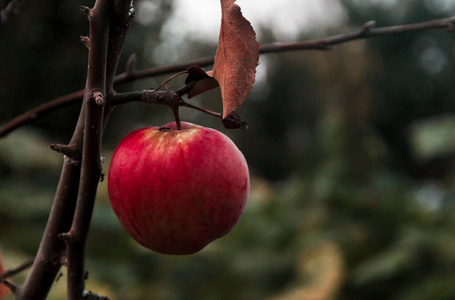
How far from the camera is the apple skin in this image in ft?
1.21

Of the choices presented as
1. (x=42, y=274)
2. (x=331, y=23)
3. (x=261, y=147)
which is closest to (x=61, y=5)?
(x=42, y=274)

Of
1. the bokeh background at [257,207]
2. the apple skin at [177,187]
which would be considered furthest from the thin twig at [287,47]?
the bokeh background at [257,207]

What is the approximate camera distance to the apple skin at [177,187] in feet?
1.21

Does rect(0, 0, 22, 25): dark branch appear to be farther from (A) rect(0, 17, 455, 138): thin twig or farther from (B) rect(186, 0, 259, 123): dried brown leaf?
(B) rect(186, 0, 259, 123): dried brown leaf

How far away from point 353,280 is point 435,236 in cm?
51

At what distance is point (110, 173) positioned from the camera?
40 cm

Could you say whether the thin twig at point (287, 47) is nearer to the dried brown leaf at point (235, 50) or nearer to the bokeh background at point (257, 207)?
the dried brown leaf at point (235, 50)

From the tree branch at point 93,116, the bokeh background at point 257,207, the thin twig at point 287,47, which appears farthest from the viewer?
the bokeh background at point 257,207

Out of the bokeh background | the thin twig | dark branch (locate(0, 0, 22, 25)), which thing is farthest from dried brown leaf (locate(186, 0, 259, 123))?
the bokeh background

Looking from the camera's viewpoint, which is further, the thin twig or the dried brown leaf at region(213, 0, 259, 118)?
the thin twig

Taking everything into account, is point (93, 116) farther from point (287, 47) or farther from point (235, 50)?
point (287, 47)

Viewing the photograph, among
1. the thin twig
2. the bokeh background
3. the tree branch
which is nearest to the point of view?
the tree branch

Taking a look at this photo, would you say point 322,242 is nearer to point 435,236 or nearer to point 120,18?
point 435,236

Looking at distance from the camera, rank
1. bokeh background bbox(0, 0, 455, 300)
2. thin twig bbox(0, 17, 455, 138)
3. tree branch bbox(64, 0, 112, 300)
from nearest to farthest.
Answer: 1. tree branch bbox(64, 0, 112, 300)
2. thin twig bbox(0, 17, 455, 138)
3. bokeh background bbox(0, 0, 455, 300)
